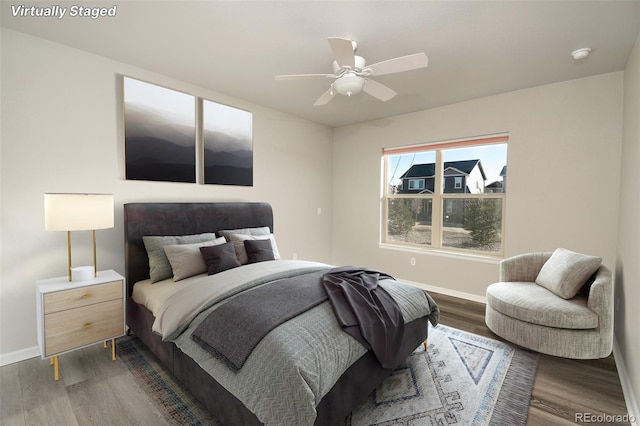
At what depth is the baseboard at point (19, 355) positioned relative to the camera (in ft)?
7.66

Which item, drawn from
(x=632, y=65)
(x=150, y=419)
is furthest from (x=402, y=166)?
(x=150, y=419)

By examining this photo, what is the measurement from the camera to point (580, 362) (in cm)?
244

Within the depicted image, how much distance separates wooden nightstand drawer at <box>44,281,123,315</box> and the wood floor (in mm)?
525

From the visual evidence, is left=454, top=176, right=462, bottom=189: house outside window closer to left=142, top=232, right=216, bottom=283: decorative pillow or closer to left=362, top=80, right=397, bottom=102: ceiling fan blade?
left=362, top=80, right=397, bottom=102: ceiling fan blade

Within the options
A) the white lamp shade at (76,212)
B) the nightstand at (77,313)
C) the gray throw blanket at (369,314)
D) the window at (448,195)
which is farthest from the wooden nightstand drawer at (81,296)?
the window at (448,195)

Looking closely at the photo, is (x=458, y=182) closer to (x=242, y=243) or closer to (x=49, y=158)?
(x=242, y=243)

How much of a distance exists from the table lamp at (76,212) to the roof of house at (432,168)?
3922 millimetres

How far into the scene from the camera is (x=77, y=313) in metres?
2.26

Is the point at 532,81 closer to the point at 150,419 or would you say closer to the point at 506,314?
the point at 506,314

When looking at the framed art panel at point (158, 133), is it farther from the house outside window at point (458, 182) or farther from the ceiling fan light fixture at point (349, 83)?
the house outside window at point (458, 182)

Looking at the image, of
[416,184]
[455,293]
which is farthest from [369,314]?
[416,184]

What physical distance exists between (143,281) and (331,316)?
201 cm

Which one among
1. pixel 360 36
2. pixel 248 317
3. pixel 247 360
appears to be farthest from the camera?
pixel 360 36

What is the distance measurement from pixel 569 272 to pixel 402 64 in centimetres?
236
